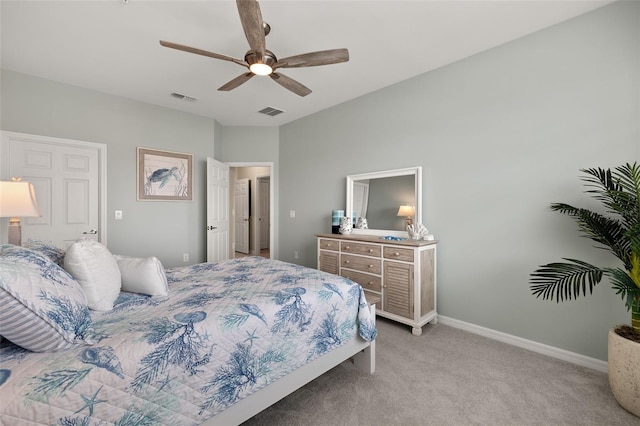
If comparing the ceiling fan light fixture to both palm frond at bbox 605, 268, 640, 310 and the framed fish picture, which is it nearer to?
the framed fish picture

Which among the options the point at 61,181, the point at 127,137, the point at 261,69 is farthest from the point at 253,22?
the point at 61,181

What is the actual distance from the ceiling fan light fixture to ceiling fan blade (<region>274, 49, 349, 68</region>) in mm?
70

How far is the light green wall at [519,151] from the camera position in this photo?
81.4 inches

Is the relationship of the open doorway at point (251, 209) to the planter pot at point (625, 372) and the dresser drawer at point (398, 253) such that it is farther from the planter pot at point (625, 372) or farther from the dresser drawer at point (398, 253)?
the planter pot at point (625, 372)

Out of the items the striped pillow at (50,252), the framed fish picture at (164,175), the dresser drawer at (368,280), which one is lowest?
the dresser drawer at (368,280)

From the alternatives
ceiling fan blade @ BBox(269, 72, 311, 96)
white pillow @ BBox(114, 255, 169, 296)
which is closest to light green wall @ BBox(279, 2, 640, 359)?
ceiling fan blade @ BBox(269, 72, 311, 96)

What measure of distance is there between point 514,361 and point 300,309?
6.13 ft

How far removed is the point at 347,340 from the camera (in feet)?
5.99

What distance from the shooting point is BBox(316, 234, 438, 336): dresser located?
2.64 m

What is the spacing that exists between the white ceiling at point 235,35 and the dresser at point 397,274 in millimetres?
1856

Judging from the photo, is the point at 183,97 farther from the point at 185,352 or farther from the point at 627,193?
the point at 627,193

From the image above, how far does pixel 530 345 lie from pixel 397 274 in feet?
4.00

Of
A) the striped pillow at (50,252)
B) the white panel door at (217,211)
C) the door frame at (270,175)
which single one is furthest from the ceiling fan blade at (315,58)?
the door frame at (270,175)

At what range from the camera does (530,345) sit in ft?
7.79
